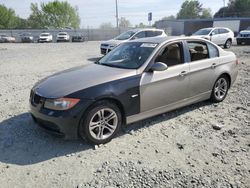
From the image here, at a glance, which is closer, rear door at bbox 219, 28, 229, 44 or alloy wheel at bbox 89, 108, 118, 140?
alloy wheel at bbox 89, 108, 118, 140

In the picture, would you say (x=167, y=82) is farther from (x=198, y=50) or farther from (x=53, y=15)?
(x=53, y=15)

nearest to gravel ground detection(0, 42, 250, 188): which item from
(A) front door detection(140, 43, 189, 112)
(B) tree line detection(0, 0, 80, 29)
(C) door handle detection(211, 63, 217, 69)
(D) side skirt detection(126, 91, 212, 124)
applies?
(D) side skirt detection(126, 91, 212, 124)

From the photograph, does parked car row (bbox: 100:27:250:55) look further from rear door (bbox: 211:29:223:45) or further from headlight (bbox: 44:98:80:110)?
headlight (bbox: 44:98:80:110)

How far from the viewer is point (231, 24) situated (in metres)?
49.0

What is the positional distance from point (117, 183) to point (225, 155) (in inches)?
65.3

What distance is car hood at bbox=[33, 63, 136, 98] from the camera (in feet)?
12.4

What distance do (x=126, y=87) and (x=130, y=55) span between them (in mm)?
990

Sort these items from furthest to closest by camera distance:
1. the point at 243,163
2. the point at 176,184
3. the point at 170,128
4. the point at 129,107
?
the point at 170,128 < the point at 129,107 < the point at 243,163 < the point at 176,184

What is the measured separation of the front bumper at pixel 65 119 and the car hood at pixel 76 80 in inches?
9.5

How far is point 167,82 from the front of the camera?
14.8ft

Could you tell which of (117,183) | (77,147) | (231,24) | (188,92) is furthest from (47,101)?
(231,24)

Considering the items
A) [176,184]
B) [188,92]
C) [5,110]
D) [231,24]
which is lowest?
[176,184]

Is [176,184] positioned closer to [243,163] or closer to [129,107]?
[243,163]

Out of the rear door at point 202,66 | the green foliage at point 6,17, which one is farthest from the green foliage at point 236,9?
the rear door at point 202,66
